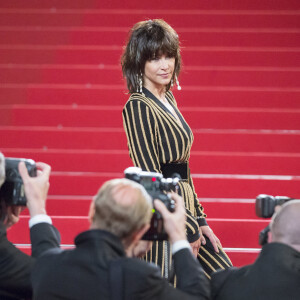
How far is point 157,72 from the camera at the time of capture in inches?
81.4

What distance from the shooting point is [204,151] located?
3736mm

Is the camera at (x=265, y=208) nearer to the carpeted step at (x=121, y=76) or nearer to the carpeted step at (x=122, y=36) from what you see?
the carpeted step at (x=121, y=76)

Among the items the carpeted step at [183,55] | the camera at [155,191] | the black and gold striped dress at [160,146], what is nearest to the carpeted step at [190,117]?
the carpeted step at [183,55]

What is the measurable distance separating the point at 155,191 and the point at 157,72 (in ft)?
2.07

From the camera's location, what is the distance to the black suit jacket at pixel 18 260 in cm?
148

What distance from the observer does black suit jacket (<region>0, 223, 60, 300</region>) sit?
1479 mm

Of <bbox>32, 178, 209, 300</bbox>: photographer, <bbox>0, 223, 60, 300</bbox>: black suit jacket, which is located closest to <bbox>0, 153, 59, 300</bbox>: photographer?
<bbox>0, 223, 60, 300</bbox>: black suit jacket

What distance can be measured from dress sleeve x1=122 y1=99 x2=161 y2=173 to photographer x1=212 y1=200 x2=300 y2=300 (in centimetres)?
58

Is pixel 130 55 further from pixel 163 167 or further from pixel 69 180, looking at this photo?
pixel 69 180

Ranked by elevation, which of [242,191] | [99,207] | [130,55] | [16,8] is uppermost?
[16,8]

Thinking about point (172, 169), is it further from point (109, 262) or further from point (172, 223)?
point (109, 262)

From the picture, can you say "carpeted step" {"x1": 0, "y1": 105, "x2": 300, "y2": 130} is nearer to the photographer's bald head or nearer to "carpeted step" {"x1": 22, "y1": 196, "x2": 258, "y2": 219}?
"carpeted step" {"x1": 22, "y1": 196, "x2": 258, "y2": 219}

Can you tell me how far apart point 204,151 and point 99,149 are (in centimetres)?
60

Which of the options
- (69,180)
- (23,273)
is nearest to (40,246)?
(23,273)
